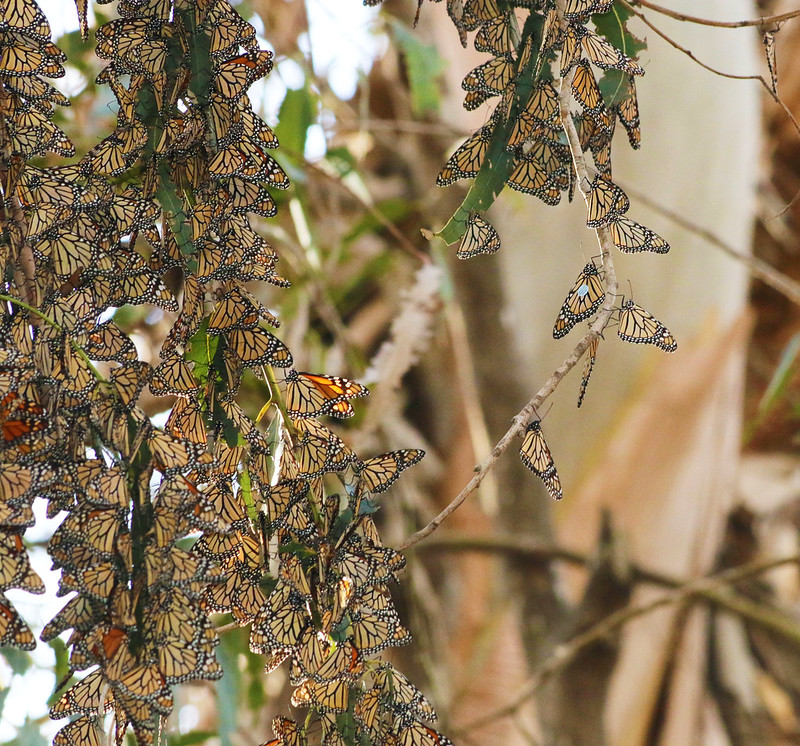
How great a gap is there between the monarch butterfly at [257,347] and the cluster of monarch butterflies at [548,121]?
0.39ft

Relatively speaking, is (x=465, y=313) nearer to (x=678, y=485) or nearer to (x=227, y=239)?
(x=678, y=485)

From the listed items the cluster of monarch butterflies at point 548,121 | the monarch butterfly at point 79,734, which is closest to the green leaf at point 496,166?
the cluster of monarch butterflies at point 548,121

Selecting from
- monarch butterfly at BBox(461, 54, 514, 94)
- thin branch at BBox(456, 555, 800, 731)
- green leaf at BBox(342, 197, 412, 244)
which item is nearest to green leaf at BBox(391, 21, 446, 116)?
green leaf at BBox(342, 197, 412, 244)

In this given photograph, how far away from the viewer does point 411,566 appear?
146 centimetres

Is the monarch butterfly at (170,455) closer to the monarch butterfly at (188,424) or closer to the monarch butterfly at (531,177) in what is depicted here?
the monarch butterfly at (188,424)

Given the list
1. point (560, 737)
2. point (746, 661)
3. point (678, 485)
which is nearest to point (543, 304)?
point (678, 485)

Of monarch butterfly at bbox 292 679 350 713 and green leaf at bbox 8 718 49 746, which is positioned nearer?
monarch butterfly at bbox 292 679 350 713

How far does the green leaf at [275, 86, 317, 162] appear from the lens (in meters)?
1.26

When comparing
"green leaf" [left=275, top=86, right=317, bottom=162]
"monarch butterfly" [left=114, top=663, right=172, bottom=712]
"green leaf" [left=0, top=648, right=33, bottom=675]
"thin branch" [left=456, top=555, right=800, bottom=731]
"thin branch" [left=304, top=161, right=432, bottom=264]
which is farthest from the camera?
"thin branch" [left=456, top=555, right=800, bottom=731]

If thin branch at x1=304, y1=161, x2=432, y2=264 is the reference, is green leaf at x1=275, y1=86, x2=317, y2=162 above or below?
above

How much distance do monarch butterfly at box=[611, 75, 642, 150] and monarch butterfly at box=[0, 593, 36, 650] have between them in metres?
0.41

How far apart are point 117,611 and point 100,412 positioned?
0.33 feet

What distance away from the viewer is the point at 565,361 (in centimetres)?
40

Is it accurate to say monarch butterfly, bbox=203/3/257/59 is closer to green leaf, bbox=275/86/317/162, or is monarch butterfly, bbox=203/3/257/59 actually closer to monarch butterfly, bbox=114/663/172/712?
monarch butterfly, bbox=114/663/172/712
